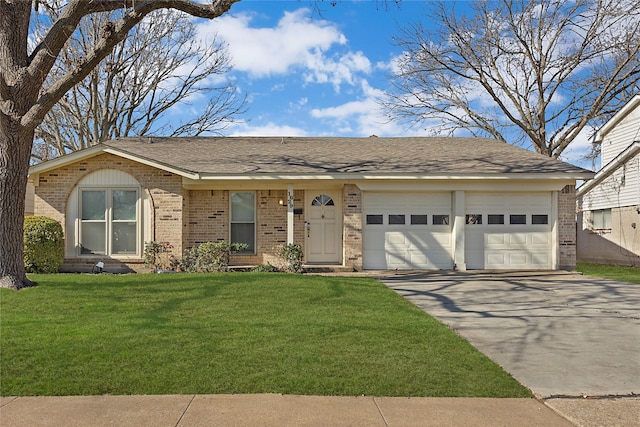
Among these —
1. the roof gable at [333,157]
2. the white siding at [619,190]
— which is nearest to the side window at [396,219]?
the roof gable at [333,157]

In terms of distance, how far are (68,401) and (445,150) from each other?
1387cm

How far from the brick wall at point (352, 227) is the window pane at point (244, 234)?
285 centimetres

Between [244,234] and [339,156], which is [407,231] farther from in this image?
[244,234]

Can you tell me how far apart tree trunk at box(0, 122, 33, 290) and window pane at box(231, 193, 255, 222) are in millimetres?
6109

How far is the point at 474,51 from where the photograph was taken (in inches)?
913

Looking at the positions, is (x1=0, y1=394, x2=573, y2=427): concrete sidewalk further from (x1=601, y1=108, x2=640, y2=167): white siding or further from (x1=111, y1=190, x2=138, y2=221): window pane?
(x1=601, y1=108, x2=640, y2=167): white siding

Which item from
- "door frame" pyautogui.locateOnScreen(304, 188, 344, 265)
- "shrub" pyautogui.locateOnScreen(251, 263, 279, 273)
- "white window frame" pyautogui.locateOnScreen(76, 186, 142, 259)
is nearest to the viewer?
"shrub" pyautogui.locateOnScreen(251, 263, 279, 273)

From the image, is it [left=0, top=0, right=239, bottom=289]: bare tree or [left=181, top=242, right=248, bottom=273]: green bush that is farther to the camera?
[left=181, top=242, right=248, bottom=273]: green bush

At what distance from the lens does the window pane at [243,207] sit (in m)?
14.5

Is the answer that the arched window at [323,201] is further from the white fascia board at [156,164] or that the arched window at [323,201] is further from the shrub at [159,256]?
the shrub at [159,256]

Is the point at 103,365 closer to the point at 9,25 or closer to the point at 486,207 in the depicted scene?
the point at 9,25

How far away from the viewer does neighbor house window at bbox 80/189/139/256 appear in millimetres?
13484

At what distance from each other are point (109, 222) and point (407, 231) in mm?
8357

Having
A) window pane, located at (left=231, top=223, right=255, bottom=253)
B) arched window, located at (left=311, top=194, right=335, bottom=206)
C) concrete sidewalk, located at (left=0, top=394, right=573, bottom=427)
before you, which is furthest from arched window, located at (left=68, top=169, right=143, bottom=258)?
concrete sidewalk, located at (left=0, top=394, right=573, bottom=427)
